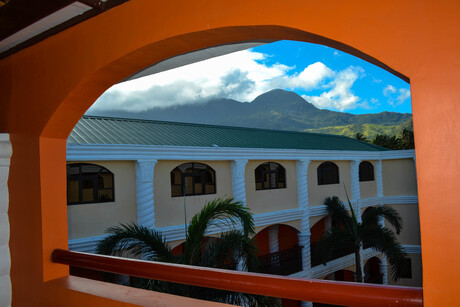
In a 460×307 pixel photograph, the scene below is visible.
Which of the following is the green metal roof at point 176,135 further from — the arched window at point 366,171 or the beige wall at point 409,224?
the beige wall at point 409,224

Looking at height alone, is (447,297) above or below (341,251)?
above

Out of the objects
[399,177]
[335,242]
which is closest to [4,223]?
[335,242]

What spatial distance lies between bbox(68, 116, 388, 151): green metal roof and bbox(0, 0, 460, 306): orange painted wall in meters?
8.00

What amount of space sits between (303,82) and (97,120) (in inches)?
4210

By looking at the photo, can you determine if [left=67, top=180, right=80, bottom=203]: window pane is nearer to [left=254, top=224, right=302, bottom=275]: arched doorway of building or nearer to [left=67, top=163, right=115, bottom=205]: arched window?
[left=67, top=163, right=115, bottom=205]: arched window

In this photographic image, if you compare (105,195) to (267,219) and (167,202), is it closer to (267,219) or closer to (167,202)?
(167,202)

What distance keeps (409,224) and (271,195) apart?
392 inches

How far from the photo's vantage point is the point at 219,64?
11850cm

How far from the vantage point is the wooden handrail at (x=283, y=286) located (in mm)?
1646

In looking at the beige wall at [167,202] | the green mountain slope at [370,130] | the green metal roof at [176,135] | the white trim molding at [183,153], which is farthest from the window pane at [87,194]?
the green mountain slope at [370,130]

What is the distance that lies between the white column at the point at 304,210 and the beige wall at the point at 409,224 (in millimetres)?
7662

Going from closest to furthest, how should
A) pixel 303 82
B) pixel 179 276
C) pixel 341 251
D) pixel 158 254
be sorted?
1. pixel 179 276
2. pixel 158 254
3. pixel 341 251
4. pixel 303 82

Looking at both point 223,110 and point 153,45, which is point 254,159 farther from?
point 223,110

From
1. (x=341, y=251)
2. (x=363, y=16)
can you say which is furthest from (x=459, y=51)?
(x=341, y=251)
